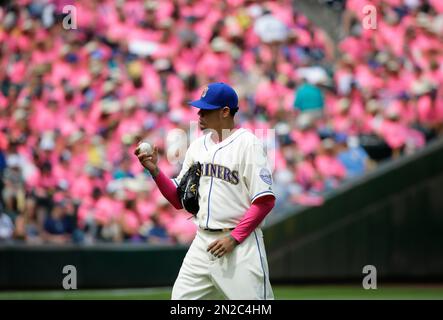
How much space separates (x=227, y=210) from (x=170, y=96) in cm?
795

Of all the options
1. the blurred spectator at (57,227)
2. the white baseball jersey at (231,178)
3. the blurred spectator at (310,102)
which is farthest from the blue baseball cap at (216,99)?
the blurred spectator at (310,102)

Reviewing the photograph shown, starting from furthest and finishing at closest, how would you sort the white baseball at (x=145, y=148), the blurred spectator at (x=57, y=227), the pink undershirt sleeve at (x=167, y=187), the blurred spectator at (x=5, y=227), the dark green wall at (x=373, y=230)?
the dark green wall at (x=373, y=230), the blurred spectator at (x=57, y=227), the blurred spectator at (x=5, y=227), the pink undershirt sleeve at (x=167, y=187), the white baseball at (x=145, y=148)

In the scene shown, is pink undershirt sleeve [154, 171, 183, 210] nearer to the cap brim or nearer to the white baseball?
the white baseball

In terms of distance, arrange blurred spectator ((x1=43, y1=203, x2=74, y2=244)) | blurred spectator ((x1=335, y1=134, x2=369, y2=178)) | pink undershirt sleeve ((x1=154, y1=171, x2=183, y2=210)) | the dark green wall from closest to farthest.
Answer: pink undershirt sleeve ((x1=154, y1=171, x2=183, y2=210)) < blurred spectator ((x1=43, y1=203, x2=74, y2=244)) < the dark green wall < blurred spectator ((x1=335, y1=134, x2=369, y2=178))

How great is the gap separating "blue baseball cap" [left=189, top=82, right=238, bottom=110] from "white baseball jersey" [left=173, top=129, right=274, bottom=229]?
176mm

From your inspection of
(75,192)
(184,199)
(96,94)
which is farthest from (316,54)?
(184,199)

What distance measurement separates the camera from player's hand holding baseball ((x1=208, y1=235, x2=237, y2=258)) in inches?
233

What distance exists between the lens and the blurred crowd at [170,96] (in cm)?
1238

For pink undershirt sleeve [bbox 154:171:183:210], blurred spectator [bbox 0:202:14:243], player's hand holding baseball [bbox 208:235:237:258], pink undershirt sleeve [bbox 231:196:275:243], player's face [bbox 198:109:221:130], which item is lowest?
player's hand holding baseball [bbox 208:235:237:258]

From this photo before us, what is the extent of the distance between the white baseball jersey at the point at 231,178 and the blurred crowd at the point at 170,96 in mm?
5368

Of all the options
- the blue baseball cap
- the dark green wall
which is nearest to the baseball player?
the blue baseball cap

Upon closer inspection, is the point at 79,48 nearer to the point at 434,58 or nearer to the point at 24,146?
the point at 24,146

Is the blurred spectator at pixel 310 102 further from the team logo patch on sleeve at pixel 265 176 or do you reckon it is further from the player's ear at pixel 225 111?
the team logo patch on sleeve at pixel 265 176

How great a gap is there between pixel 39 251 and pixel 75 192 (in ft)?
3.07
